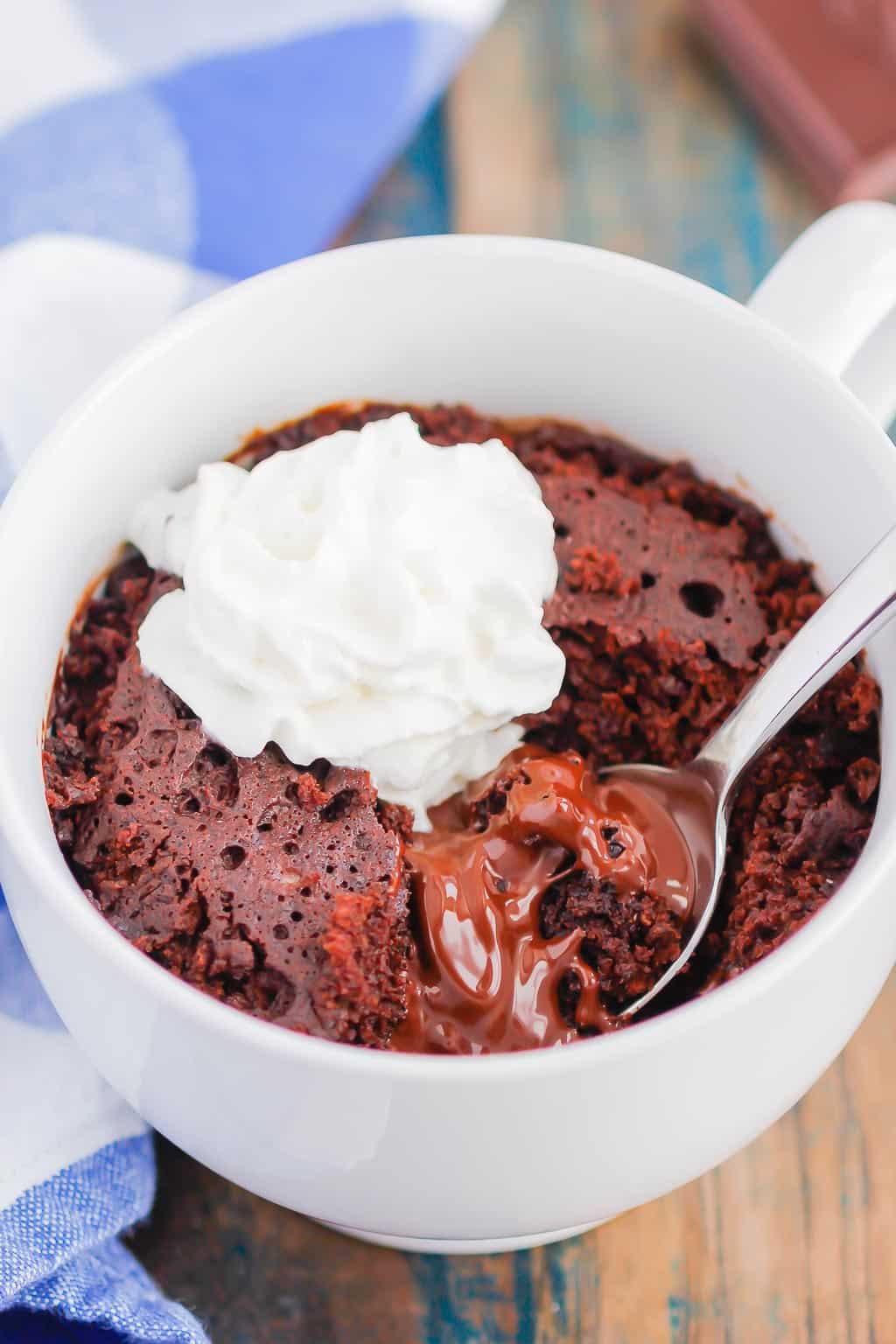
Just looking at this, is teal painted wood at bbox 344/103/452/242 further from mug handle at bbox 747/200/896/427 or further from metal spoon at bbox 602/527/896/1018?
metal spoon at bbox 602/527/896/1018

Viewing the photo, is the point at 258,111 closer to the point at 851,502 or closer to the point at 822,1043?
the point at 851,502

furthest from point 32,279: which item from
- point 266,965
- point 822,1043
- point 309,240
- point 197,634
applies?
point 822,1043

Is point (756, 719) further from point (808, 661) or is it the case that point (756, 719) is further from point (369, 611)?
point (369, 611)

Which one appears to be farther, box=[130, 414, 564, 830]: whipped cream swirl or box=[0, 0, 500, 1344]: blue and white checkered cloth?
box=[0, 0, 500, 1344]: blue and white checkered cloth

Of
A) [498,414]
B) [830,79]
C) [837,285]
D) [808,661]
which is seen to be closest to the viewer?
[808,661]

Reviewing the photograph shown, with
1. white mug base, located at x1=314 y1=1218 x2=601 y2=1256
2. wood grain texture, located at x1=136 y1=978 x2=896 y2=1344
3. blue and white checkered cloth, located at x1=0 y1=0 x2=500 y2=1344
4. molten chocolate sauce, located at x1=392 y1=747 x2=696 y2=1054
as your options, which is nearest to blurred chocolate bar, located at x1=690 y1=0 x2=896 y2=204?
blue and white checkered cloth, located at x1=0 y1=0 x2=500 y2=1344

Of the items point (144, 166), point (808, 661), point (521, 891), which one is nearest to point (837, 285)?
point (808, 661)

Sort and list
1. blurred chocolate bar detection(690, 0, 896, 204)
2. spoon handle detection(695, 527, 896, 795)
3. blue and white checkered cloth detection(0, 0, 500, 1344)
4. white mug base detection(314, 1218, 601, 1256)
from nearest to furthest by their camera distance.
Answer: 1. spoon handle detection(695, 527, 896, 795)
2. white mug base detection(314, 1218, 601, 1256)
3. blue and white checkered cloth detection(0, 0, 500, 1344)
4. blurred chocolate bar detection(690, 0, 896, 204)

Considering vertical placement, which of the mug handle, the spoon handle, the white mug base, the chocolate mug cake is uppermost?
the mug handle
